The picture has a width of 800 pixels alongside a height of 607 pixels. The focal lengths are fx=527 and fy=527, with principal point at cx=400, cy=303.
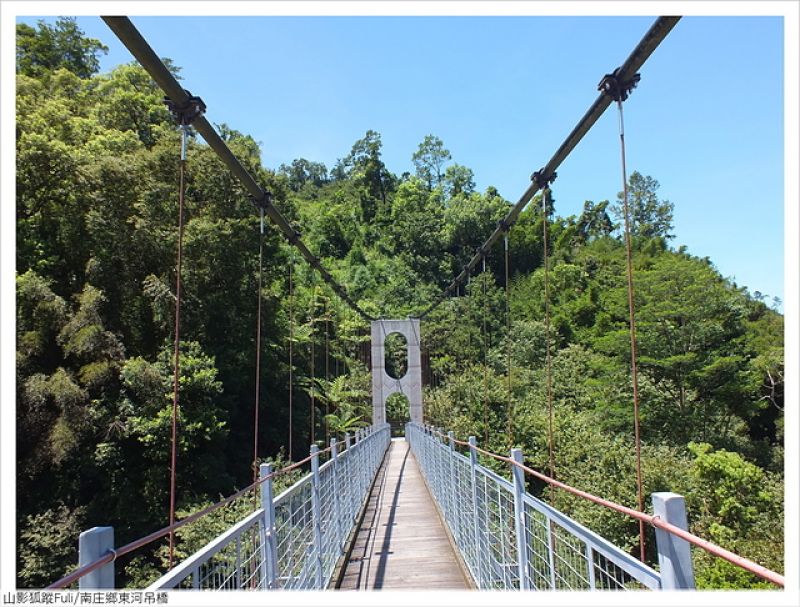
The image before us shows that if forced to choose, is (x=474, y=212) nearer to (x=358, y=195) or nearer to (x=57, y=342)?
(x=358, y=195)

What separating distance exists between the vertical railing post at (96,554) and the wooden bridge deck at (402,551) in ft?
6.93

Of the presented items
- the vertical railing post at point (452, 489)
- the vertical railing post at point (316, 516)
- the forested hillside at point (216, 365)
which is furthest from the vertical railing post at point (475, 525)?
the forested hillside at point (216, 365)

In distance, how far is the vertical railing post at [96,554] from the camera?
2.80 ft

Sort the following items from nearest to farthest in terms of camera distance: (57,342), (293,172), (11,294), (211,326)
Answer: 1. (11,294)
2. (57,342)
3. (211,326)
4. (293,172)

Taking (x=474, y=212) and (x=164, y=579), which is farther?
(x=474, y=212)

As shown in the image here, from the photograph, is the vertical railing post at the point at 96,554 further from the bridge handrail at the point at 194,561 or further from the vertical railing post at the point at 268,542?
the vertical railing post at the point at 268,542

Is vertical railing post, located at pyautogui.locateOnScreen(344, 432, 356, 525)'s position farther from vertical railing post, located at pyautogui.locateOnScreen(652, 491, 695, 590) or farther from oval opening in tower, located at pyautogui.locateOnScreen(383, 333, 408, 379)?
oval opening in tower, located at pyautogui.locateOnScreen(383, 333, 408, 379)

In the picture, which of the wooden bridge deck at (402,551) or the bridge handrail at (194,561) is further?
the wooden bridge deck at (402,551)

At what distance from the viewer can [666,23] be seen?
2.63m

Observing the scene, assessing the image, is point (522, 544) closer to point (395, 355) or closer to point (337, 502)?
point (337, 502)

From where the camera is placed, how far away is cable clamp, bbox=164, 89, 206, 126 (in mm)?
3168

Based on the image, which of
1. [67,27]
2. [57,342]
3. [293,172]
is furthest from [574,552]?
[293,172]

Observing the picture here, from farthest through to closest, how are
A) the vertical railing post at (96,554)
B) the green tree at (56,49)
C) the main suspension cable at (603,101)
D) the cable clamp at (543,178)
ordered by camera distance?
the green tree at (56,49) < the cable clamp at (543,178) < the main suspension cable at (603,101) < the vertical railing post at (96,554)

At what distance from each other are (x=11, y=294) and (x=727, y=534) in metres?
9.83
